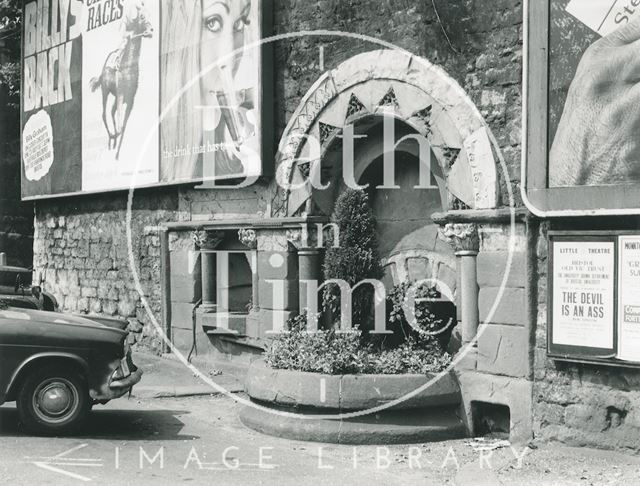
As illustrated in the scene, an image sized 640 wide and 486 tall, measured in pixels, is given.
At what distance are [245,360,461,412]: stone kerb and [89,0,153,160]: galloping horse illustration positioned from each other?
23.1ft

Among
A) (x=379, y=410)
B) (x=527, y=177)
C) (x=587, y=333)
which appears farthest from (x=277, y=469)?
(x=527, y=177)

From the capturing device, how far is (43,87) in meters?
17.3

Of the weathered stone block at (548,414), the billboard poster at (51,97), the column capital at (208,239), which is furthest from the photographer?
the billboard poster at (51,97)

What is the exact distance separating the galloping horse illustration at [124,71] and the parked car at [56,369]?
251 inches

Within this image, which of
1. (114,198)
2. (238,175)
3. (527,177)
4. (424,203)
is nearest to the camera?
(527,177)

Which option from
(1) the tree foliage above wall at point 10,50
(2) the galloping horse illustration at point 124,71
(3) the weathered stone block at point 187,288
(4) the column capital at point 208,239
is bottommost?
(3) the weathered stone block at point 187,288

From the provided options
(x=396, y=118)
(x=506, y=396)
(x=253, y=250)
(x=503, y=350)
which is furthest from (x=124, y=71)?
(x=506, y=396)

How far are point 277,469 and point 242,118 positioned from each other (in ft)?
19.0

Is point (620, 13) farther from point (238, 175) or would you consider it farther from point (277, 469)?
point (238, 175)

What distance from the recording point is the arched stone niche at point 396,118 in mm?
9172

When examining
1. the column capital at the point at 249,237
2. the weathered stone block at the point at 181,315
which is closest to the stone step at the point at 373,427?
the column capital at the point at 249,237

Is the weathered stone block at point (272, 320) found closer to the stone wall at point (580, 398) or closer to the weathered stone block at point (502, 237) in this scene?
the weathered stone block at point (502, 237)

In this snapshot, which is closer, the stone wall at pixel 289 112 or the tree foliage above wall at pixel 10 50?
the stone wall at pixel 289 112

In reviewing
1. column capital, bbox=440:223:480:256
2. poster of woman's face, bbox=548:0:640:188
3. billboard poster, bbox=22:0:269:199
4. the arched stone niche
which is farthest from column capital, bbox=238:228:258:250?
poster of woman's face, bbox=548:0:640:188
